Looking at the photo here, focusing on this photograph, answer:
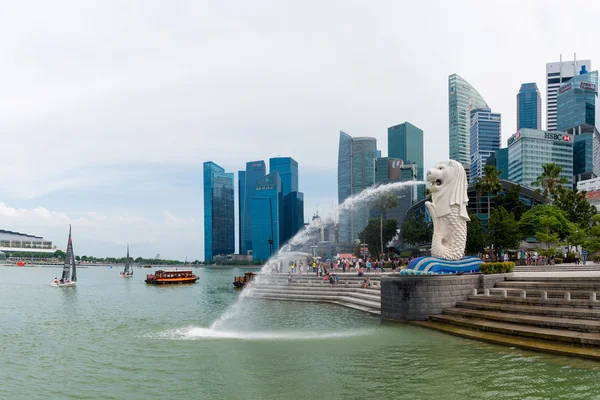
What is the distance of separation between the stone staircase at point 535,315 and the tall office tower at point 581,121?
536ft

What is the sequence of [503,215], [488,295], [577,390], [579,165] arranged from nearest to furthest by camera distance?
[577,390] → [488,295] → [503,215] → [579,165]

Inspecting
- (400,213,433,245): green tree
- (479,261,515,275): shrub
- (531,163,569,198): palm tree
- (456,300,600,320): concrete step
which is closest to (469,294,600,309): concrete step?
(456,300,600,320): concrete step

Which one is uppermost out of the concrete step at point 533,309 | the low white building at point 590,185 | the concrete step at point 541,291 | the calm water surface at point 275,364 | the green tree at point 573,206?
the low white building at point 590,185

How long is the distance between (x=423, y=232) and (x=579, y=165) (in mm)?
121928

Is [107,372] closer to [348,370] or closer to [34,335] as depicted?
[348,370]

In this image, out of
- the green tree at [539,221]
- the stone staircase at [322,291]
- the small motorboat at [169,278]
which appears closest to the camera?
the stone staircase at [322,291]

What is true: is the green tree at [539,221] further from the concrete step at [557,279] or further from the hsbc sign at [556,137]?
the hsbc sign at [556,137]

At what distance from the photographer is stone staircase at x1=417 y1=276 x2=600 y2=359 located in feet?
50.8

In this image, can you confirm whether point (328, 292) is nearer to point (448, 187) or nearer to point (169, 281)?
point (448, 187)

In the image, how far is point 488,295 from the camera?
21703mm

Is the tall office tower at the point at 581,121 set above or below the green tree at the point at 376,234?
above

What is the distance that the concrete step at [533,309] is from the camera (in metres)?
16.6

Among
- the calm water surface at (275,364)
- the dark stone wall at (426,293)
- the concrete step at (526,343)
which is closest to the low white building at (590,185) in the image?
the dark stone wall at (426,293)

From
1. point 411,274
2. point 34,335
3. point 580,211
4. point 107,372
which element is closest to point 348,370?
point 107,372
